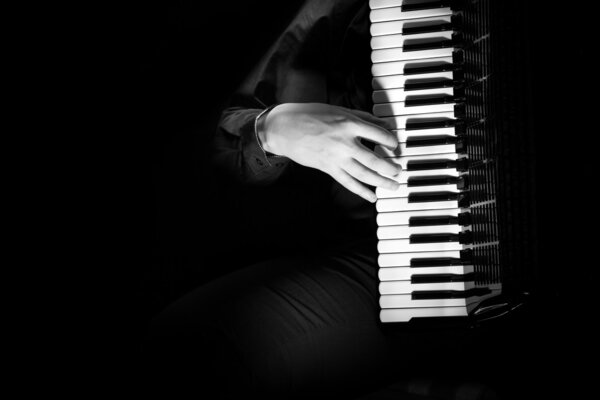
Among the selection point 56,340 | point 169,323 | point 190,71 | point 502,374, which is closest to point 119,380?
point 56,340

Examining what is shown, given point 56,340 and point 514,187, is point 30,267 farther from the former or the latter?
point 514,187

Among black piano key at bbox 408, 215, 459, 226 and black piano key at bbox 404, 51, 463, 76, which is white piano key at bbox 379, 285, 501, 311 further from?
black piano key at bbox 404, 51, 463, 76

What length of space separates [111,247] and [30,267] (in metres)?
0.23

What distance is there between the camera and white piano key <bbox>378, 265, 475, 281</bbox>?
117cm

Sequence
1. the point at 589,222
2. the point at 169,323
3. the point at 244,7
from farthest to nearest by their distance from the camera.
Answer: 1. the point at 244,7
2. the point at 169,323
3. the point at 589,222

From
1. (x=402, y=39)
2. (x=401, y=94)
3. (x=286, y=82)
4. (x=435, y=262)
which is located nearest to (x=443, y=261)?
(x=435, y=262)

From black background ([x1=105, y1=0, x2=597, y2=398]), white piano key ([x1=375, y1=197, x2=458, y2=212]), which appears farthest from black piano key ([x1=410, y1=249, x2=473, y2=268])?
black background ([x1=105, y1=0, x2=597, y2=398])

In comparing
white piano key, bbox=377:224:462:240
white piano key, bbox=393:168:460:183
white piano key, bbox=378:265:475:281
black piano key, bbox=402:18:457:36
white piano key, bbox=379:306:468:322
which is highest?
black piano key, bbox=402:18:457:36

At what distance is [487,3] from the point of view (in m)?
1.12

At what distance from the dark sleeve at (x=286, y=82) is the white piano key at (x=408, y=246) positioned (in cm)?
35

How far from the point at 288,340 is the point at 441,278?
0.42 m

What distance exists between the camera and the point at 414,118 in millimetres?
1181

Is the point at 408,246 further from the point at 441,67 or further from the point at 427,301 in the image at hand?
the point at 441,67

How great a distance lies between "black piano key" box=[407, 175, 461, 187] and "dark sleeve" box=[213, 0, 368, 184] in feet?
1.18
